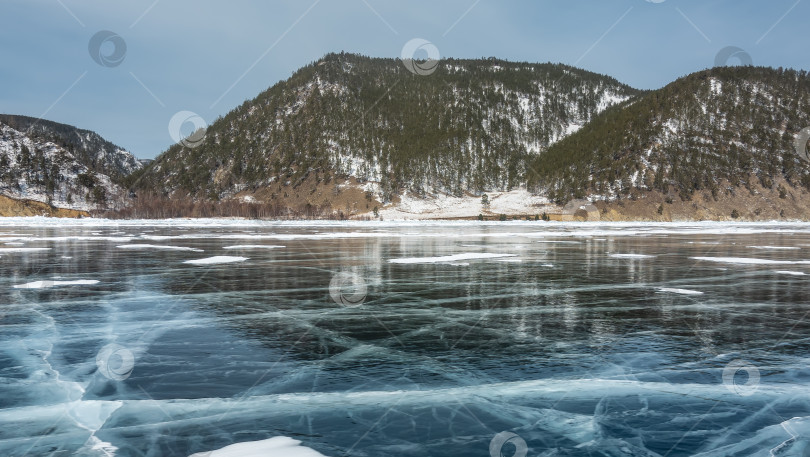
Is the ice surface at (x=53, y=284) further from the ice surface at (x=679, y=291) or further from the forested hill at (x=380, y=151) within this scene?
the forested hill at (x=380, y=151)

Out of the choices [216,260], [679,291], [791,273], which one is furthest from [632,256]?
[216,260]

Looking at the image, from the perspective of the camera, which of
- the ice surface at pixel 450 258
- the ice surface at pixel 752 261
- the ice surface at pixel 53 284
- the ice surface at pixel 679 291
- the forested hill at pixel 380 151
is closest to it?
the ice surface at pixel 679 291

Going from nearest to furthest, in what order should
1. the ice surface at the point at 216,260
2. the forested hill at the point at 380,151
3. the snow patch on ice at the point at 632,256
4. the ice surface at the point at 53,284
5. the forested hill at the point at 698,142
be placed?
the ice surface at the point at 53,284 → the ice surface at the point at 216,260 → the snow patch on ice at the point at 632,256 → the forested hill at the point at 698,142 → the forested hill at the point at 380,151

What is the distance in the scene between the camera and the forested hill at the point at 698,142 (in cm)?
12900

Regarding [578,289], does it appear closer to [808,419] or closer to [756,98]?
[808,419]

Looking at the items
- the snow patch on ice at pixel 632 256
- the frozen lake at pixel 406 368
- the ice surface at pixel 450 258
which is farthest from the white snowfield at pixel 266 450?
the snow patch on ice at pixel 632 256

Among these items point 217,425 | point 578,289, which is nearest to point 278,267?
point 578,289

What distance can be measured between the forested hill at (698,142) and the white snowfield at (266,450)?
13219cm

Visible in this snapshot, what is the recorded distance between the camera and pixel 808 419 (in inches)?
210

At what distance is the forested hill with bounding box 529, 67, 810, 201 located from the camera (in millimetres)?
129000

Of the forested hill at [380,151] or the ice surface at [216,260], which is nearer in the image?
the ice surface at [216,260]

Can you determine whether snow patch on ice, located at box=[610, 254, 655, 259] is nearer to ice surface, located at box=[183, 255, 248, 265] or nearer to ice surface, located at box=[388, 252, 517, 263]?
ice surface, located at box=[388, 252, 517, 263]

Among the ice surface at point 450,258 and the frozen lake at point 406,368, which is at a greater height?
the ice surface at point 450,258

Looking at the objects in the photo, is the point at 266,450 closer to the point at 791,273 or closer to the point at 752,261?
the point at 791,273
